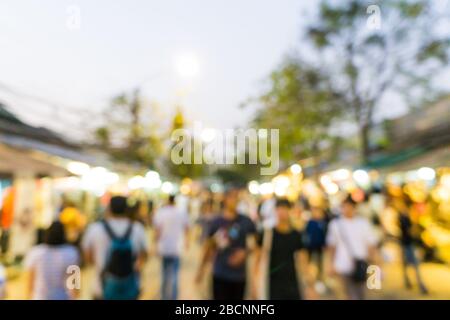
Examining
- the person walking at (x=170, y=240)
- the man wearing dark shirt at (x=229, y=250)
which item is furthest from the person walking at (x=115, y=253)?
the person walking at (x=170, y=240)

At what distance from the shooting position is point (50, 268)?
3969mm

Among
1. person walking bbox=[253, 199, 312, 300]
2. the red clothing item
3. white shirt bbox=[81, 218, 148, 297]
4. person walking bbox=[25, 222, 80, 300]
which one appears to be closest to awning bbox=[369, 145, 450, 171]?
person walking bbox=[253, 199, 312, 300]

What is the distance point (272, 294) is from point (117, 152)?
18.0 m

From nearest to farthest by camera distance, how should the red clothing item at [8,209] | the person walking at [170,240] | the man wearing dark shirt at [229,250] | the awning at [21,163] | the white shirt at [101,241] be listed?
the white shirt at [101,241]
the man wearing dark shirt at [229,250]
the person walking at [170,240]
the awning at [21,163]
the red clothing item at [8,209]

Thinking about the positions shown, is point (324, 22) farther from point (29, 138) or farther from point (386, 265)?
point (29, 138)

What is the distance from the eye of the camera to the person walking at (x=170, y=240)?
20.4 feet

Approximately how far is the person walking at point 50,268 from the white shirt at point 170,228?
2391mm

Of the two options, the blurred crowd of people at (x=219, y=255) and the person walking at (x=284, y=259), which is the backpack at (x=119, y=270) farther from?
the person walking at (x=284, y=259)

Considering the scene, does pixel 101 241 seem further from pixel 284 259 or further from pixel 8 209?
pixel 8 209

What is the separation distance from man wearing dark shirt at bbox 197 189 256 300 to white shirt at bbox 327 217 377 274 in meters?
1.20

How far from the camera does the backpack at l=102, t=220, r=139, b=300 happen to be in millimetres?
4035

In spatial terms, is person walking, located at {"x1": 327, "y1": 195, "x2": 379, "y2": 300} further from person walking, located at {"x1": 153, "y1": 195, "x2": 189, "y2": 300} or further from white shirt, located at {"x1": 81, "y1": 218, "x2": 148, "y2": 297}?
white shirt, located at {"x1": 81, "y1": 218, "x2": 148, "y2": 297}

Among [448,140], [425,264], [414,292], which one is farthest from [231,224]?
[448,140]

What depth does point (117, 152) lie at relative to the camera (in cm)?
2133
